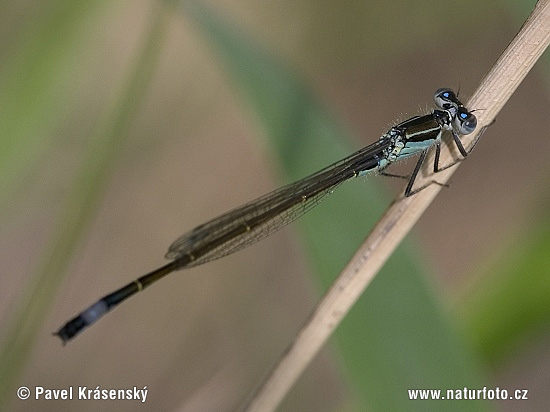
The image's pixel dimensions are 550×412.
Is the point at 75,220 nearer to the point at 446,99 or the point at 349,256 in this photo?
the point at 349,256

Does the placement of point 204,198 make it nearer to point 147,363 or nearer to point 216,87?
point 216,87

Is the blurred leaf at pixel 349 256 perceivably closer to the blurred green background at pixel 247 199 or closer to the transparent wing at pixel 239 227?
the blurred green background at pixel 247 199

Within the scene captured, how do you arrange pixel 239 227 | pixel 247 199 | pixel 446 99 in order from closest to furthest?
1. pixel 446 99
2. pixel 239 227
3. pixel 247 199

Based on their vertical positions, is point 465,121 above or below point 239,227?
below

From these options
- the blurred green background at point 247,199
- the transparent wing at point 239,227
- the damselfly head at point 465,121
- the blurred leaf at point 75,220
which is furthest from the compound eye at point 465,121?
the blurred leaf at point 75,220

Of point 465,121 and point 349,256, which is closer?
point 349,256

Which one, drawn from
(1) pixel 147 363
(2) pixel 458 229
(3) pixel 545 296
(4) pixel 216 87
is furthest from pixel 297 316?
(3) pixel 545 296

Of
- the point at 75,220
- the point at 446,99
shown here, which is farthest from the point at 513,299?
the point at 75,220
